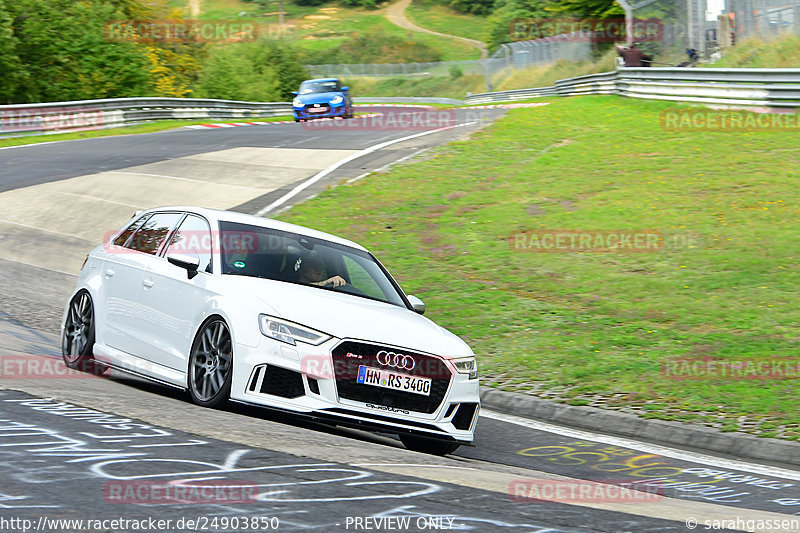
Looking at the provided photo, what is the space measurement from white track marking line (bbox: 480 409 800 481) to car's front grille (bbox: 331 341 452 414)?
1645 millimetres

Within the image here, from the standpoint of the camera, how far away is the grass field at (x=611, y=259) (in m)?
9.46

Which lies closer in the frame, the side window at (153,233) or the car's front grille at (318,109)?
the side window at (153,233)

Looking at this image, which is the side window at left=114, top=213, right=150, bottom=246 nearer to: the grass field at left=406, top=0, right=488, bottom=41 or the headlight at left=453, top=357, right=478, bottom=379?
the headlight at left=453, top=357, right=478, bottom=379

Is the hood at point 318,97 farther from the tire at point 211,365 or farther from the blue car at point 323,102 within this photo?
the tire at point 211,365

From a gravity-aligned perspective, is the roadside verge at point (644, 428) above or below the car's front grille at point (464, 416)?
below

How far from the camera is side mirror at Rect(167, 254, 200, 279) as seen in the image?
766 cm

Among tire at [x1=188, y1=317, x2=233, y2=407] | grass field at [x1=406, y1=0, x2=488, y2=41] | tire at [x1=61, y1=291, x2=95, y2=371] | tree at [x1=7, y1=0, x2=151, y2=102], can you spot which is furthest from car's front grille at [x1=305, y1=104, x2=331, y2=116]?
grass field at [x1=406, y1=0, x2=488, y2=41]

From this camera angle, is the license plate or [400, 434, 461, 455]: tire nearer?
the license plate

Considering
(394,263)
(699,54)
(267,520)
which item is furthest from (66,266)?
(699,54)

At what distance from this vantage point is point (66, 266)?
1439 cm

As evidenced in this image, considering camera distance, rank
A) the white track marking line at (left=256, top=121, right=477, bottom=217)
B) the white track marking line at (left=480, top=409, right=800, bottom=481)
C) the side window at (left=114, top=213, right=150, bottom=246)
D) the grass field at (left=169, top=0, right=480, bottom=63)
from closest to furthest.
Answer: the white track marking line at (left=480, top=409, right=800, bottom=481) < the side window at (left=114, top=213, right=150, bottom=246) < the white track marking line at (left=256, top=121, right=477, bottom=217) < the grass field at (left=169, top=0, right=480, bottom=63)

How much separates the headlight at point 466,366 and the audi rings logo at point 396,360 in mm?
406

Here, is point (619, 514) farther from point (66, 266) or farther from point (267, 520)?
point (66, 266)

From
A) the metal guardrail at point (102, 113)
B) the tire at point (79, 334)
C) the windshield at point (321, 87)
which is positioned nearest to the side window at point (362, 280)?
the tire at point (79, 334)
